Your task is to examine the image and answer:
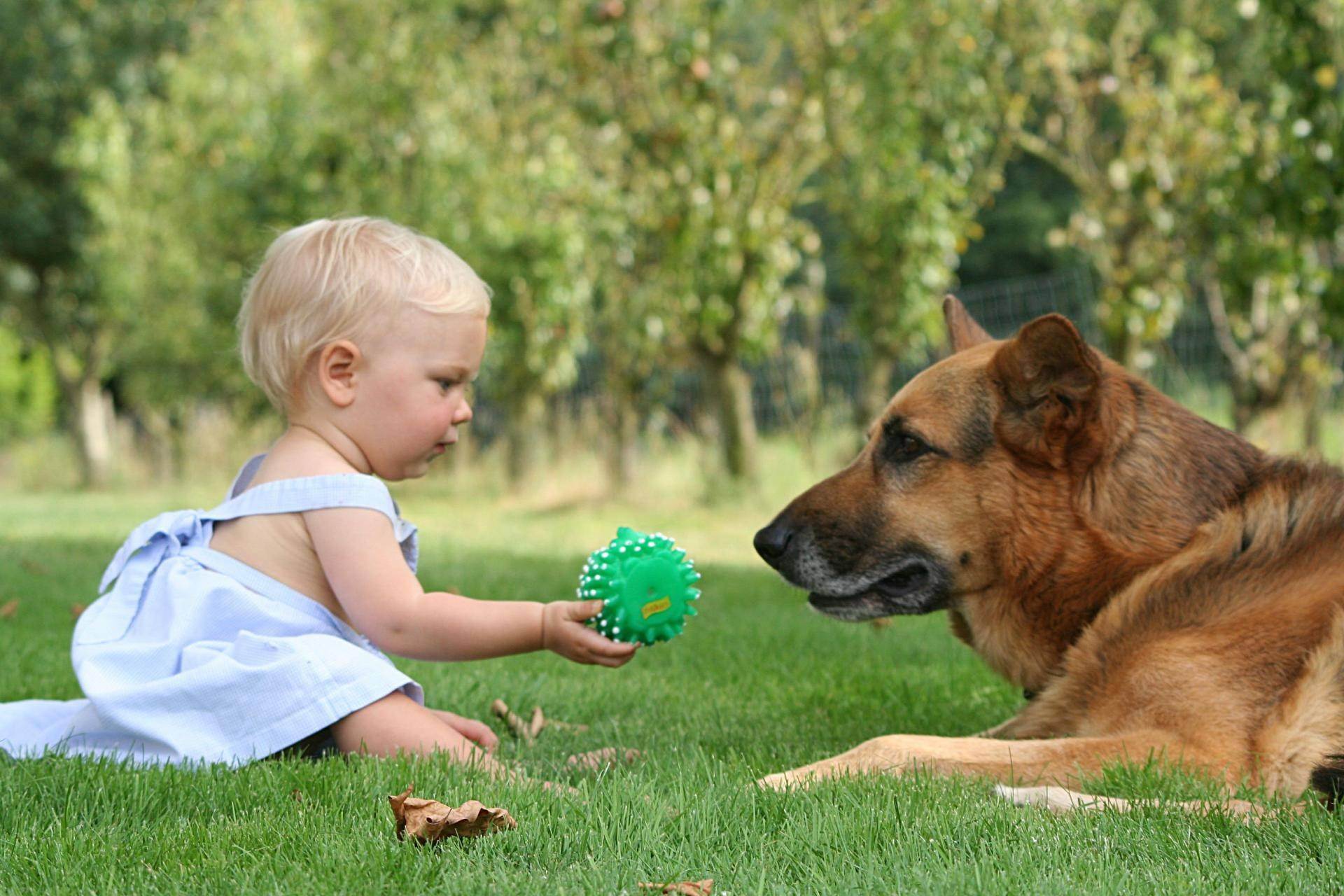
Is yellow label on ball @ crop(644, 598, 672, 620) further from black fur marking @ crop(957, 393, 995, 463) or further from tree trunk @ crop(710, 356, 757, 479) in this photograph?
tree trunk @ crop(710, 356, 757, 479)

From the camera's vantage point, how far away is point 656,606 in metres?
3.18

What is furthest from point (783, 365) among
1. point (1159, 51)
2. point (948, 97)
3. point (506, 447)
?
point (1159, 51)

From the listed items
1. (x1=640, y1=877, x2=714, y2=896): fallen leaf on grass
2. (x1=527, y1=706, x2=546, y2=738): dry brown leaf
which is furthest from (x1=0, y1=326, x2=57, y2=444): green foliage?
(x1=640, y1=877, x2=714, y2=896): fallen leaf on grass

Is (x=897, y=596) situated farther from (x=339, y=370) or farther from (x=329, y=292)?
(x=329, y=292)

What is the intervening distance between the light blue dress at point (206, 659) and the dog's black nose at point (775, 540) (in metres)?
1.03

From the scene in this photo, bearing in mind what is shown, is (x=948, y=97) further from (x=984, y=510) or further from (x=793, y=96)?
(x=984, y=510)

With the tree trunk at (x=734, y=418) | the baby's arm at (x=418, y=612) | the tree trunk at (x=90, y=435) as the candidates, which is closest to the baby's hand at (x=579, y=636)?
the baby's arm at (x=418, y=612)

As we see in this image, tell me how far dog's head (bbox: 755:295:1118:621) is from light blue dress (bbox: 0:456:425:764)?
3.93 ft

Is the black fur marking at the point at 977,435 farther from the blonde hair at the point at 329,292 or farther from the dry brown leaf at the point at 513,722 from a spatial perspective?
the dry brown leaf at the point at 513,722

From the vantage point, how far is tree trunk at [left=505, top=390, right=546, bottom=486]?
1568 centimetres

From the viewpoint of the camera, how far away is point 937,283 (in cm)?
1251

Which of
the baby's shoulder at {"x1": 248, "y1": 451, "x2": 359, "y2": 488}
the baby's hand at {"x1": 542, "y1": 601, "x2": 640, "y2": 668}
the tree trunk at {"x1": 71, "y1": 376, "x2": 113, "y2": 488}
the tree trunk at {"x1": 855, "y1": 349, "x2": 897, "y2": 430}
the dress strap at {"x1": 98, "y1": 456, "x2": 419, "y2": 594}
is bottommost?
the tree trunk at {"x1": 71, "y1": 376, "x2": 113, "y2": 488}

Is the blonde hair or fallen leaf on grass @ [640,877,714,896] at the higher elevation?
the blonde hair

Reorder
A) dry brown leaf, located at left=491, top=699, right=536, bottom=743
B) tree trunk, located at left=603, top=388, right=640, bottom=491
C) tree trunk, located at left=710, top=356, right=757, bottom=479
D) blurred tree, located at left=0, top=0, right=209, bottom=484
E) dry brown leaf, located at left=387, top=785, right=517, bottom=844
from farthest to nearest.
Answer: blurred tree, located at left=0, top=0, right=209, bottom=484 < tree trunk, located at left=603, top=388, right=640, bottom=491 < tree trunk, located at left=710, top=356, right=757, bottom=479 < dry brown leaf, located at left=491, top=699, right=536, bottom=743 < dry brown leaf, located at left=387, top=785, right=517, bottom=844
